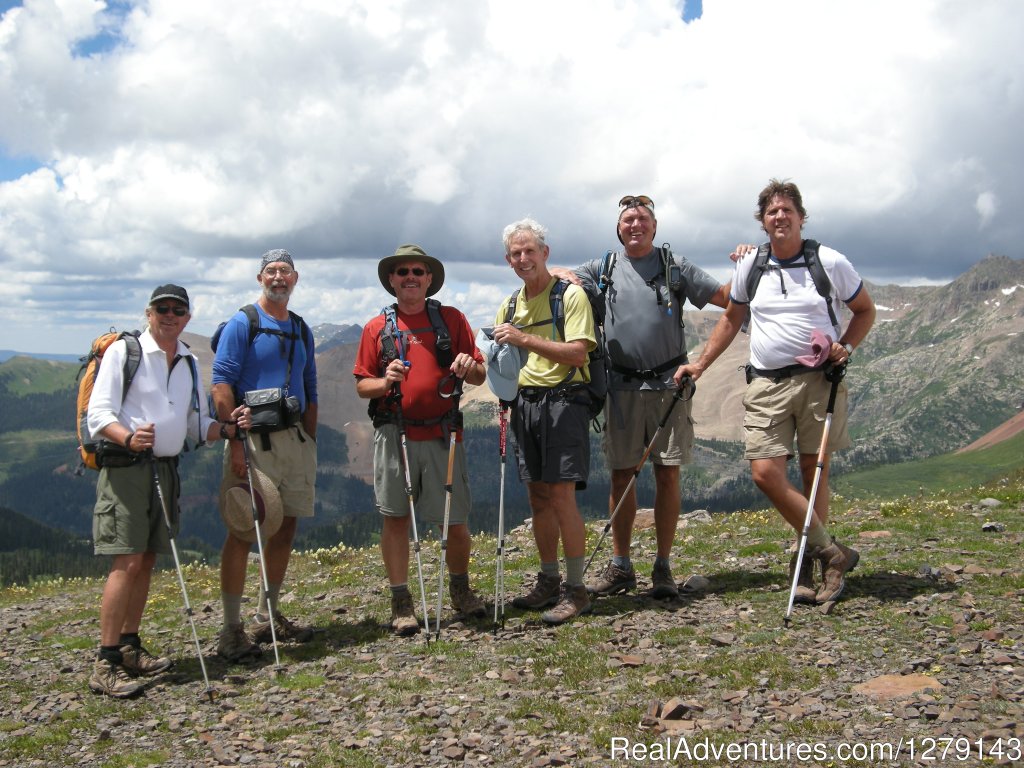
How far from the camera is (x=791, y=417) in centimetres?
1107

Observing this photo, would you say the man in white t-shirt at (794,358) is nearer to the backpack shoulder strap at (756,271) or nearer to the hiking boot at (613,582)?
the backpack shoulder strap at (756,271)

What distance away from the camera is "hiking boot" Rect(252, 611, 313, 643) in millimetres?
12156

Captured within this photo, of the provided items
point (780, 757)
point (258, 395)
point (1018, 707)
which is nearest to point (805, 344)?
point (1018, 707)

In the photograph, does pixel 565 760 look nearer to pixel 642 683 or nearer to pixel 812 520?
pixel 642 683

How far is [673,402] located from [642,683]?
4.06 metres

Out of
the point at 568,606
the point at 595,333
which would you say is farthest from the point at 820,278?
the point at 568,606

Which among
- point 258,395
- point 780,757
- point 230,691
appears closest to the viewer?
point 780,757

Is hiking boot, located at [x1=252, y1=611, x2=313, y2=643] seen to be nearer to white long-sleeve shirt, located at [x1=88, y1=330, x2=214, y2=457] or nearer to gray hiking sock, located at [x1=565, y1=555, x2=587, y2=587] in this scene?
white long-sleeve shirt, located at [x1=88, y1=330, x2=214, y2=457]

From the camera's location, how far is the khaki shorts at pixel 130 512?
10422mm

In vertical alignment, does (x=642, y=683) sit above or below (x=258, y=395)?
below

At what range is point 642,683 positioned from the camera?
8.95m

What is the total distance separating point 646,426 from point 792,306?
2629 millimetres

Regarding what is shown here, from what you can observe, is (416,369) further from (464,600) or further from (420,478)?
(464,600)

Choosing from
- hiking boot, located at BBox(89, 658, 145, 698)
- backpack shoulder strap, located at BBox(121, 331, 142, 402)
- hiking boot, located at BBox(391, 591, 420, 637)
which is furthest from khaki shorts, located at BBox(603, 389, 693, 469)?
hiking boot, located at BBox(89, 658, 145, 698)
